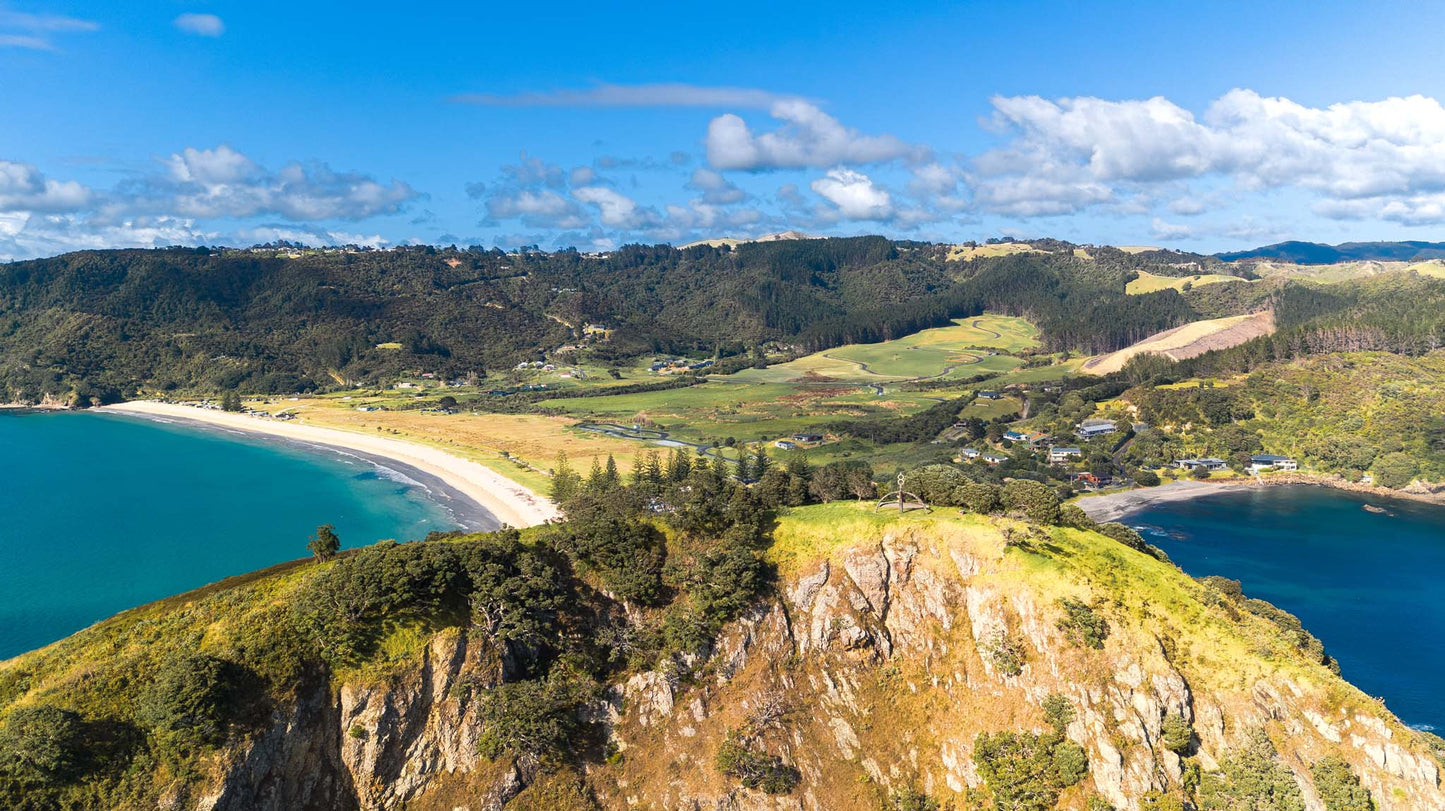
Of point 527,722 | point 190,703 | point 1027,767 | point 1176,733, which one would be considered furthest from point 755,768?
point 190,703

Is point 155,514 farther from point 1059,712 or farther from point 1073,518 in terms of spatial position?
point 1073,518

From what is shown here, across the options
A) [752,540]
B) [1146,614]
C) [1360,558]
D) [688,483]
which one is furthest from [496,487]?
[1360,558]

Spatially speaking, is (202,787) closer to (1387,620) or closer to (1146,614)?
(1146,614)

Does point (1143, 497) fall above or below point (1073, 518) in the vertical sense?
below

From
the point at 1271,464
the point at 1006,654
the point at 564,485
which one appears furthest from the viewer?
the point at 1271,464

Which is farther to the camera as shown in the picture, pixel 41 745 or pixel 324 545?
pixel 324 545

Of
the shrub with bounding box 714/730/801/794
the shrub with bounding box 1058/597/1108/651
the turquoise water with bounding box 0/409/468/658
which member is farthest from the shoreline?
the turquoise water with bounding box 0/409/468/658

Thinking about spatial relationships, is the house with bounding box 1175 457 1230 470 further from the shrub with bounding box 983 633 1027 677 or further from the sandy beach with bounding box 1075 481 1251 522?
the shrub with bounding box 983 633 1027 677

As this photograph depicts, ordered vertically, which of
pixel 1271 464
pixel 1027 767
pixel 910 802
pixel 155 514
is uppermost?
pixel 1027 767

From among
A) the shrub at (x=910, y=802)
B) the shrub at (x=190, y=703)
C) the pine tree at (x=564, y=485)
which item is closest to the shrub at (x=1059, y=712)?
the shrub at (x=910, y=802)
